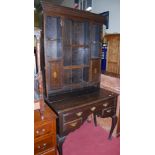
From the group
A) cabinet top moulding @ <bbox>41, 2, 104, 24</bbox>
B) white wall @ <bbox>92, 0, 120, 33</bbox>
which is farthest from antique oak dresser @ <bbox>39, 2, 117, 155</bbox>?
white wall @ <bbox>92, 0, 120, 33</bbox>

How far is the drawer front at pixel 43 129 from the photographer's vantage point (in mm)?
1364

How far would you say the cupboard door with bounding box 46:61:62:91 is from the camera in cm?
172

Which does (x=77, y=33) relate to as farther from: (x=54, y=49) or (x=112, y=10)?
(x=112, y=10)

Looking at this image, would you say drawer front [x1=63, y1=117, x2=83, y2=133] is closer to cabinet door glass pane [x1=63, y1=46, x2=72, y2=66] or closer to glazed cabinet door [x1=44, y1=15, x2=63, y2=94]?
glazed cabinet door [x1=44, y1=15, x2=63, y2=94]

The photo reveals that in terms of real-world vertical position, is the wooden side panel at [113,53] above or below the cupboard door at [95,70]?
above

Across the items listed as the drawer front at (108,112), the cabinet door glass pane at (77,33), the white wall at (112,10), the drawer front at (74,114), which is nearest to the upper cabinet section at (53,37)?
the cabinet door glass pane at (77,33)

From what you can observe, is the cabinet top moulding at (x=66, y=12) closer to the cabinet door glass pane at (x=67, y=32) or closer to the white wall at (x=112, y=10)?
the cabinet door glass pane at (x=67, y=32)

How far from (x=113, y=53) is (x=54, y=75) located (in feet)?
3.40

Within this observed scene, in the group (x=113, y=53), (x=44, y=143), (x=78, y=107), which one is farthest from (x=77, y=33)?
(x=44, y=143)

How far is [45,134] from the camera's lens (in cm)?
142

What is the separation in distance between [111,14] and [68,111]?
177 cm
